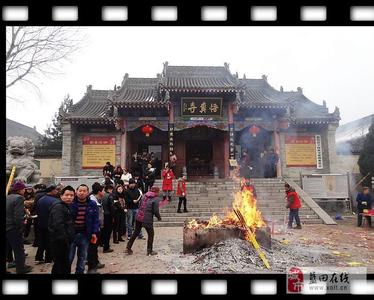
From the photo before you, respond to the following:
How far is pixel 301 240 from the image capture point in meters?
8.46

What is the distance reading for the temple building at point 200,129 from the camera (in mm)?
16703

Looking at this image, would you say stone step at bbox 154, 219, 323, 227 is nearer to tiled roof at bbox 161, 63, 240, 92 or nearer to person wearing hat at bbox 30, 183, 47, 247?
person wearing hat at bbox 30, 183, 47, 247

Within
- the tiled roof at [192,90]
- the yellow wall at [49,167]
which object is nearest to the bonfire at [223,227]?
the tiled roof at [192,90]

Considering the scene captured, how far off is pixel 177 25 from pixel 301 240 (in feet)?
22.1

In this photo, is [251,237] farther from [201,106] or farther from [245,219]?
[201,106]

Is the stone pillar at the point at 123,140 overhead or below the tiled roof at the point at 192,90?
below

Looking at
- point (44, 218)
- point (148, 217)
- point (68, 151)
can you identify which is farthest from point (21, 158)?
point (68, 151)

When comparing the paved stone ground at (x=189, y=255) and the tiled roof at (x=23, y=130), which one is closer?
the paved stone ground at (x=189, y=255)

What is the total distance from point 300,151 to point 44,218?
50.1 feet

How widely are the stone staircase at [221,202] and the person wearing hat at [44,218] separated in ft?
17.1

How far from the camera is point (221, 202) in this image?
13.3m

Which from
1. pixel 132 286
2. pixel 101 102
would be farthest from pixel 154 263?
pixel 101 102

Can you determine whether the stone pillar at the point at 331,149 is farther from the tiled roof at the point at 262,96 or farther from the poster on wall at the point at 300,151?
the tiled roof at the point at 262,96

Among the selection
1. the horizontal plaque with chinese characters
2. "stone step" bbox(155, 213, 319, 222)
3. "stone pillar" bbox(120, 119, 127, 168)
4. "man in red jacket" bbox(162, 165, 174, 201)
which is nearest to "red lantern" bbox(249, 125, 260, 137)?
the horizontal plaque with chinese characters
